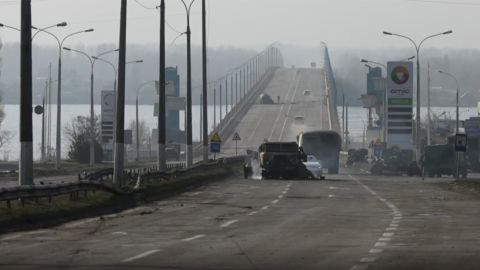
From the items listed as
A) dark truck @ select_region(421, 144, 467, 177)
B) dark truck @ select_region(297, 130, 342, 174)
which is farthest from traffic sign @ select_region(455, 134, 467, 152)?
dark truck @ select_region(297, 130, 342, 174)

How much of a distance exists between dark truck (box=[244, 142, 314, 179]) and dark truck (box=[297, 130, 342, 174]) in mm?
22320

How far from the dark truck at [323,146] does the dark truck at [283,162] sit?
73.2 ft

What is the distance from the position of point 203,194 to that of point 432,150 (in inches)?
1566

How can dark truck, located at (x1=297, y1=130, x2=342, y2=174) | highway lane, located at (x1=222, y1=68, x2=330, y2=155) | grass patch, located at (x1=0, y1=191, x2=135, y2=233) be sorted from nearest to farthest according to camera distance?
grass patch, located at (x1=0, y1=191, x2=135, y2=233) < dark truck, located at (x1=297, y1=130, x2=342, y2=174) < highway lane, located at (x1=222, y1=68, x2=330, y2=155)

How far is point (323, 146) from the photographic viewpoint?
8331cm

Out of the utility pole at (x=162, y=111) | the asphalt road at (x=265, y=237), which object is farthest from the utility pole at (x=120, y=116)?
the utility pole at (x=162, y=111)

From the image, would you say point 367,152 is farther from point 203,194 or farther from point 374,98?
point 203,194

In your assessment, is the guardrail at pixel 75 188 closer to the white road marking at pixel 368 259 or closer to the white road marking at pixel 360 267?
the white road marking at pixel 368 259

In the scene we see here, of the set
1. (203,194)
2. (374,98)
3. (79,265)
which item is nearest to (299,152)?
(203,194)

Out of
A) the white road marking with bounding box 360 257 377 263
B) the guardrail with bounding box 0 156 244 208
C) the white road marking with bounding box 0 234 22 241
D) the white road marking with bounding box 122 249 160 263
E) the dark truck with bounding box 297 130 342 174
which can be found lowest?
the white road marking with bounding box 0 234 22 241

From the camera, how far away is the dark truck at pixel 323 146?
8325cm

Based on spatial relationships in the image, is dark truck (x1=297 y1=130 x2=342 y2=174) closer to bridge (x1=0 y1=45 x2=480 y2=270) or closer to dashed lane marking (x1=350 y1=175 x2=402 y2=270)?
bridge (x1=0 y1=45 x2=480 y2=270)

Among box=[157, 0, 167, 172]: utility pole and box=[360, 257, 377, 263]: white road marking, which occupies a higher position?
box=[157, 0, 167, 172]: utility pole

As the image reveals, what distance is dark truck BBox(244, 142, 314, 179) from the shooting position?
59.8 meters
